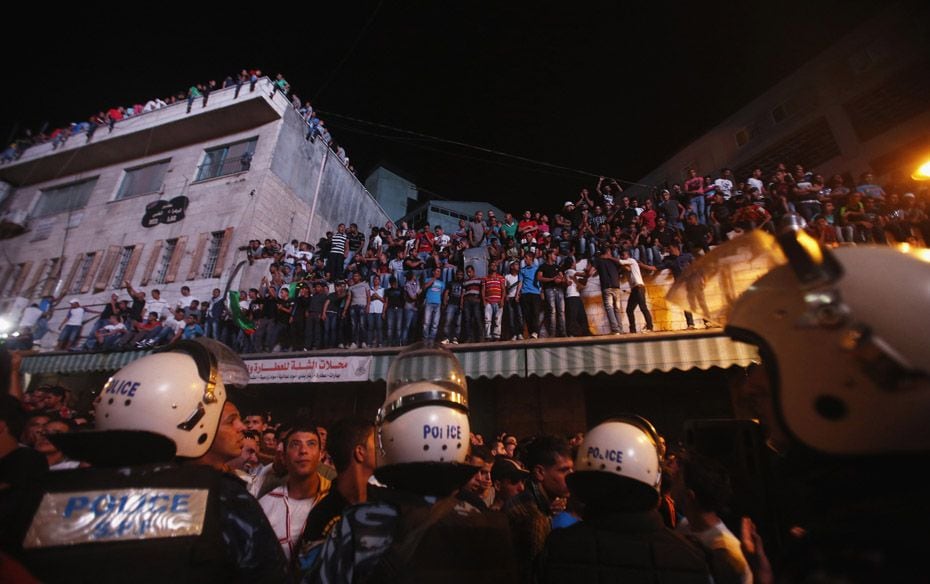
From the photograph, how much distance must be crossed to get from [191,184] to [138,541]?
21.0 m

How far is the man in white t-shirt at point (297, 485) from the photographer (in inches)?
126

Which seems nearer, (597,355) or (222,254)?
(597,355)

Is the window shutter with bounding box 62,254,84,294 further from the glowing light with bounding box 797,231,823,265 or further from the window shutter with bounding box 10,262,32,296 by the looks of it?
the glowing light with bounding box 797,231,823,265

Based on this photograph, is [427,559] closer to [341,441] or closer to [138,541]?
[138,541]

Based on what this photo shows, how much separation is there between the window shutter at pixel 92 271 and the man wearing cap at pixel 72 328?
1829 mm

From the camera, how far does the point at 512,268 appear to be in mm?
10031

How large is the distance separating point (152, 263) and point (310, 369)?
1225 cm

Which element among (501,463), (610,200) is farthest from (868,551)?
(610,200)

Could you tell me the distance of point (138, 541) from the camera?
161cm

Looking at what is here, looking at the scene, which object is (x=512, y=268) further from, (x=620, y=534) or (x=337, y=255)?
(x=620, y=534)

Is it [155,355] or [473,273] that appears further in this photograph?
[473,273]

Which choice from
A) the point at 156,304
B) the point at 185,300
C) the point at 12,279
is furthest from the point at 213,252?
the point at 12,279

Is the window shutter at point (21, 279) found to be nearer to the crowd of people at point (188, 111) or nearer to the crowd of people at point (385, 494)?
the crowd of people at point (188, 111)

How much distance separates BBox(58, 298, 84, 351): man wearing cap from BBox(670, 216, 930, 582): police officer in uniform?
20.9m
